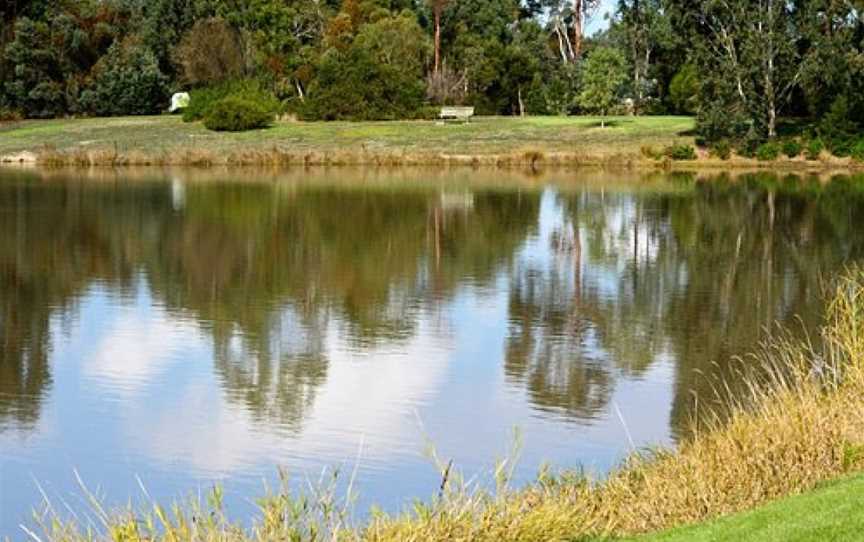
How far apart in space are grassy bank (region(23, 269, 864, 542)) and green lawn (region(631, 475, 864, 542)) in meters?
0.06

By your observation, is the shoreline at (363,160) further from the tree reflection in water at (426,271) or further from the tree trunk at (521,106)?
the tree trunk at (521,106)

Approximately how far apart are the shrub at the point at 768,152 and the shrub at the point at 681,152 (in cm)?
271

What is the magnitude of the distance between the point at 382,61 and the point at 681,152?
22.7 metres

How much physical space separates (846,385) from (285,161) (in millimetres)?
51093

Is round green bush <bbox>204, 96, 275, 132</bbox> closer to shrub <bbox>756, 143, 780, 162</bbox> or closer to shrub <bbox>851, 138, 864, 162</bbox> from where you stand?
shrub <bbox>756, 143, 780, 162</bbox>

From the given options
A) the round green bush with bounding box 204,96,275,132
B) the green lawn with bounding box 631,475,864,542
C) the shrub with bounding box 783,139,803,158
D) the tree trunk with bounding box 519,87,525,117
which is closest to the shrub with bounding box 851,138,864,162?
the shrub with bounding box 783,139,803,158

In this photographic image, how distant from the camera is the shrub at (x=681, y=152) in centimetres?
5938

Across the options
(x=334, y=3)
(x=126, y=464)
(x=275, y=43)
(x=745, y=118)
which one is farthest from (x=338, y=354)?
(x=334, y=3)

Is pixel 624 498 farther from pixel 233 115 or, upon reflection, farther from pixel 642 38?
pixel 642 38

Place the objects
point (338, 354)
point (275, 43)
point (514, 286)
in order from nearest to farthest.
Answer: point (338, 354)
point (514, 286)
point (275, 43)

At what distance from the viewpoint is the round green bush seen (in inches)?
2650

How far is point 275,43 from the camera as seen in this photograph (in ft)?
276

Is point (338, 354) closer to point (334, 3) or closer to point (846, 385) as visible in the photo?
point (846, 385)

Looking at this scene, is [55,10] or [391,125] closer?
[391,125]
